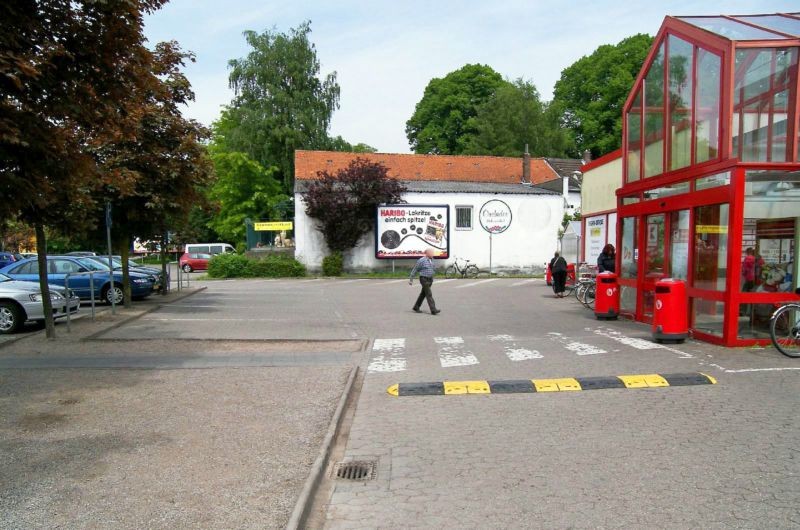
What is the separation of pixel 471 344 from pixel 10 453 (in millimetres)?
7276

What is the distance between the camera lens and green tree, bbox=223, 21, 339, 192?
4650 cm

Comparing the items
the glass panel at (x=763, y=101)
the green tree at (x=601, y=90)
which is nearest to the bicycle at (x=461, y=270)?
the green tree at (x=601, y=90)

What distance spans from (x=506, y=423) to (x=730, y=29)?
27.5 feet

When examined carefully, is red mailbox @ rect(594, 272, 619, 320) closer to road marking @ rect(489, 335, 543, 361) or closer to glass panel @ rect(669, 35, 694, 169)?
glass panel @ rect(669, 35, 694, 169)

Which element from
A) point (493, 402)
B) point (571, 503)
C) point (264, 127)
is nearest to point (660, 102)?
point (493, 402)

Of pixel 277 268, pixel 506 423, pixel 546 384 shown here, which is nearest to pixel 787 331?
pixel 546 384

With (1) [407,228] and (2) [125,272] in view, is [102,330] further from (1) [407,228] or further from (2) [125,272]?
(1) [407,228]

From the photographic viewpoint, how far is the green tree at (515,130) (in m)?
54.0

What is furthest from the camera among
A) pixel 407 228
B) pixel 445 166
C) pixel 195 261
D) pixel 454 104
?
pixel 454 104

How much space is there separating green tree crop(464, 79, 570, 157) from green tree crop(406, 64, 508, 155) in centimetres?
631

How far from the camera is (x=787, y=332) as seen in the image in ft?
29.7

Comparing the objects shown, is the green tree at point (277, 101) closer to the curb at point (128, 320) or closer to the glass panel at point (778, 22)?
the curb at point (128, 320)

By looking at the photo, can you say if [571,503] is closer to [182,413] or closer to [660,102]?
[182,413]

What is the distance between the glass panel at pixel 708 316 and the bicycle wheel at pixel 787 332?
0.90 m
